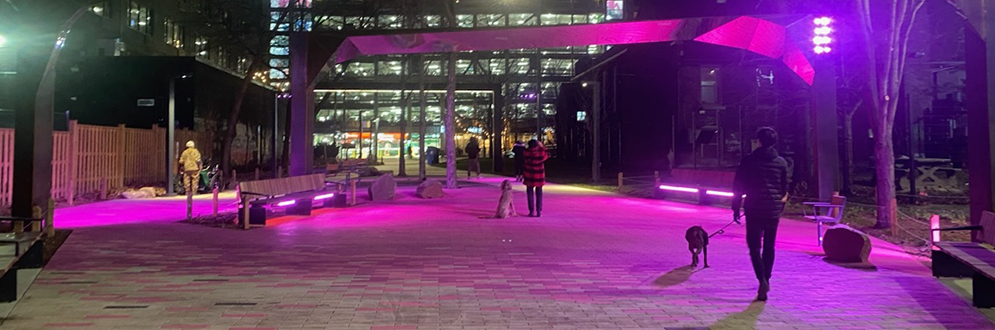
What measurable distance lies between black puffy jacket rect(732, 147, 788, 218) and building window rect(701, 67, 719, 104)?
1170 inches

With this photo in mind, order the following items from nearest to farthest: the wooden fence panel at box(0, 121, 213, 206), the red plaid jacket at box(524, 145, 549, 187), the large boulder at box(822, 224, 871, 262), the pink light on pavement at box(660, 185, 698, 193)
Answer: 1. the large boulder at box(822, 224, 871, 262)
2. the red plaid jacket at box(524, 145, 549, 187)
3. the wooden fence panel at box(0, 121, 213, 206)
4. the pink light on pavement at box(660, 185, 698, 193)

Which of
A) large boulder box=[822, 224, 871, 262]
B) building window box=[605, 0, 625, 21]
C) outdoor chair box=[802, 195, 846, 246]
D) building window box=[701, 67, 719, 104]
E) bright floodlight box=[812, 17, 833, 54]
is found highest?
building window box=[605, 0, 625, 21]

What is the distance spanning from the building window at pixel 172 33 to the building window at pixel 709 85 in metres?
33.0

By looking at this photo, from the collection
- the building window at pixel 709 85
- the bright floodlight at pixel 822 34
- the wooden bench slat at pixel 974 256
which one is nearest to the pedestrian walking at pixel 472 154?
the building window at pixel 709 85

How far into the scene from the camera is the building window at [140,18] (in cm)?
3484

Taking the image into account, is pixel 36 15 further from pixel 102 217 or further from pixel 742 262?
pixel 742 262

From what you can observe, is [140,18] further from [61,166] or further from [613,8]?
[613,8]

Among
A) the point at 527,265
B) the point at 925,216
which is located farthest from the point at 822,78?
the point at 527,265

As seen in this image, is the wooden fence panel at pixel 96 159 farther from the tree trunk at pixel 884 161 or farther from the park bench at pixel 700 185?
the tree trunk at pixel 884 161

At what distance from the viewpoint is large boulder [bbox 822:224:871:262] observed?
796 cm

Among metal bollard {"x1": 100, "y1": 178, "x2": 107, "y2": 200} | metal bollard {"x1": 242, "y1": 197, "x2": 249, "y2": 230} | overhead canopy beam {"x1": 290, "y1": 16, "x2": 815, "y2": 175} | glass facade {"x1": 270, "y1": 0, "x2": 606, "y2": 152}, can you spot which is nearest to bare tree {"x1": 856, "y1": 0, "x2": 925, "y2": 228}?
overhead canopy beam {"x1": 290, "y1": 16, "x2": 815, "y2": 175}

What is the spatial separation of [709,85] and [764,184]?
3038 cm

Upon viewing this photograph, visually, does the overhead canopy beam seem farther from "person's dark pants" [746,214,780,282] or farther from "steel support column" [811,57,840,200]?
"person's dark pants" [746,214,780,282]

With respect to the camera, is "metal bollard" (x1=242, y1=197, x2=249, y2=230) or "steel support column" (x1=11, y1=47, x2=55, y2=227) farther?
"metal bollard" (x1=242, y1=197, x2=249, y2=230)
